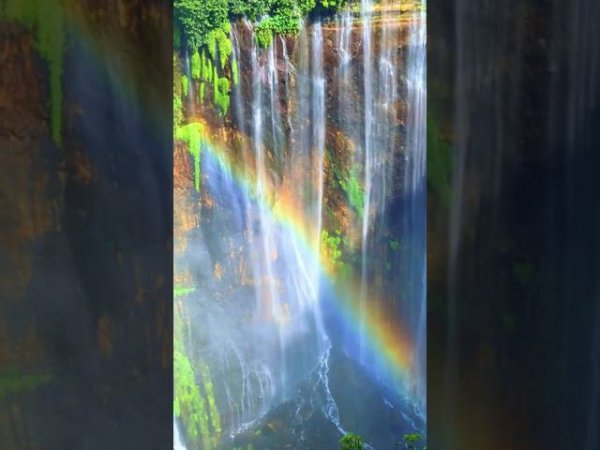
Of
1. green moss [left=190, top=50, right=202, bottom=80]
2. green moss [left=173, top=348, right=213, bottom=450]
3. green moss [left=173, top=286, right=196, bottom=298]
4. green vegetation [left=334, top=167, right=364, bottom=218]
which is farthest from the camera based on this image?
green moss [left=173, top=286, right=196, bottom=298]

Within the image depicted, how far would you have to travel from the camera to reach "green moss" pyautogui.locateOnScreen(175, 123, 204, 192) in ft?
45.5

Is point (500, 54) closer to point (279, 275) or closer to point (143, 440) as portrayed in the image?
point (143, 440)

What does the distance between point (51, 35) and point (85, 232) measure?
0.37m

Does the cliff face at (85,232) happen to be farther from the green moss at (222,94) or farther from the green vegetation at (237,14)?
the green vegetation at (237,14)

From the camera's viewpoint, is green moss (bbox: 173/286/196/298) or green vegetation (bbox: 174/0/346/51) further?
green moss (bbox: 173/286/196/298)

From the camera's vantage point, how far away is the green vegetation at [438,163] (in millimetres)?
1378

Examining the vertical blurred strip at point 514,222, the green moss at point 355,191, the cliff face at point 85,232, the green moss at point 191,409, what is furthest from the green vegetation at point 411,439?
the cliff face at point 85,232

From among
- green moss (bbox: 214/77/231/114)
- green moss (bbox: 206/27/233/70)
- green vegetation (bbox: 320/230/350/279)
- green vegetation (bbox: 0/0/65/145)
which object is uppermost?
green moss (bbox: 206/27/233/70)

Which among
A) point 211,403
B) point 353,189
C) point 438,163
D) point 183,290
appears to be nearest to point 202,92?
point 353,189

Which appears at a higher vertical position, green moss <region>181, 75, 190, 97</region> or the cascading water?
green moss <region>181, 75, 190, 97</region>

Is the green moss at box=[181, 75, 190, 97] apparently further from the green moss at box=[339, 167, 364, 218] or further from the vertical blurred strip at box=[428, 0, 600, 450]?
the vertical blurred strip at box=[428, 0, 600, 450]

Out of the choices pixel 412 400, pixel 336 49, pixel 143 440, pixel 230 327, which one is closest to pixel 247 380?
pixel 230 327

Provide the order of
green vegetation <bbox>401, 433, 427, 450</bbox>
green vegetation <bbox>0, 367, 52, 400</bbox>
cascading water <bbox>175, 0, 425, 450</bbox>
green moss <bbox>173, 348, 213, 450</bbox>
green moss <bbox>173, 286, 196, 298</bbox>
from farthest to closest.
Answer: green moss <bbox>173, 286, 196, 298</bbox> < cascading water <bbox>175, 0, 425, 450</bbox> < green moss <bbox>173, 348, 213, 450</bbox> < green vegetation <bbox>401, 433, 427, 450</bbox> < green vegetation <bbox>0, 367, 52, 400</bbox>

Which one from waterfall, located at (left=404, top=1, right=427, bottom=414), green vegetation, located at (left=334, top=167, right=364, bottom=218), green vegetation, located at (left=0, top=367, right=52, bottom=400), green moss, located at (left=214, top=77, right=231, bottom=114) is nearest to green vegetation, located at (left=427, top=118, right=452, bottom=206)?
green vegetation, located at (left=0, top=367, right=52, bottom=400)
